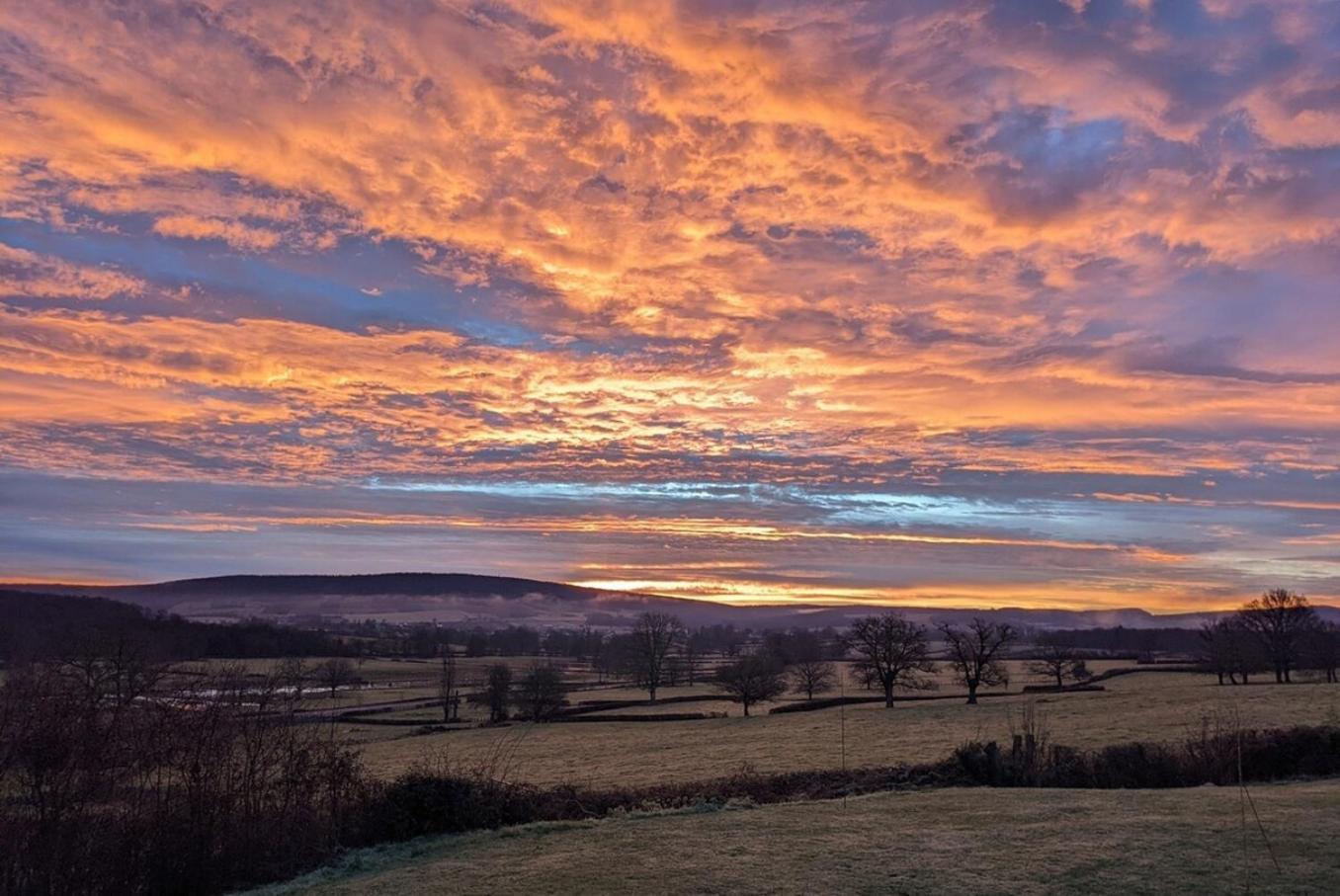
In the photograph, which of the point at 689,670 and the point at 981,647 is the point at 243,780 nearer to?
the point at 981,647

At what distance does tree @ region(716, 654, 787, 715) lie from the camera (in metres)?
69.6

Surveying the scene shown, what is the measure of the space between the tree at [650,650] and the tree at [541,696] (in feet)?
40.1

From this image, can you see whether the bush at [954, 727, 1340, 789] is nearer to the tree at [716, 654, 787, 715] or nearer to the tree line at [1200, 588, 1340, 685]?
the tree at [716, 654, 787, 715]

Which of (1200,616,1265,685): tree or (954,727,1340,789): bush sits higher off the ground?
(954,727,1340,789): bush

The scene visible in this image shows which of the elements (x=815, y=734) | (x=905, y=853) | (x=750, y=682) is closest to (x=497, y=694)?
(x=750, y=682)

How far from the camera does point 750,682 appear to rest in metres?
69.8

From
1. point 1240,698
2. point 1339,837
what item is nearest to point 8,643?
point 1339,837

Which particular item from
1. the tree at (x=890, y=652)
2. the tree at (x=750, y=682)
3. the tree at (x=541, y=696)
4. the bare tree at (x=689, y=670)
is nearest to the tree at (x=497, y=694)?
the tree at (x=541, y=696)

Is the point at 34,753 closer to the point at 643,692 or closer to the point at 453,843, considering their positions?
the point at 453,843

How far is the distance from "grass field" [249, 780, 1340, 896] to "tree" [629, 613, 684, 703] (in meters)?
61.6

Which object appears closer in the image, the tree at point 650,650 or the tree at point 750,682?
the tree at point 750,682

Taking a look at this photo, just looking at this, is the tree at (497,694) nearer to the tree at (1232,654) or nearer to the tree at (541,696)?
the tree at (541,696)

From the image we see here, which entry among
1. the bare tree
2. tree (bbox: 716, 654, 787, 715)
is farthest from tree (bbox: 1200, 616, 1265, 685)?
the bare tree

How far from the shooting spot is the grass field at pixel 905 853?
11766mm
